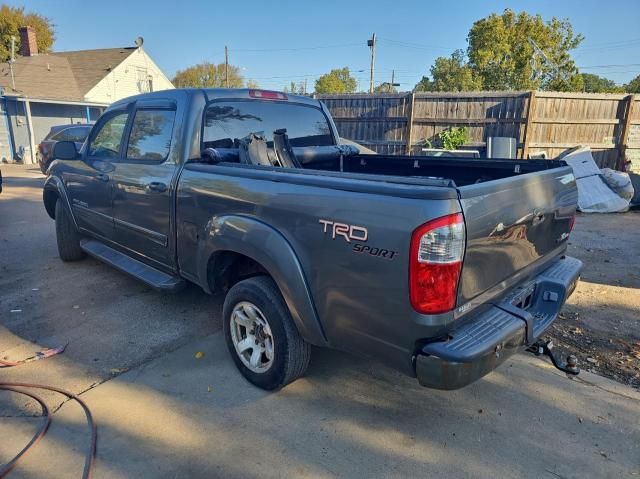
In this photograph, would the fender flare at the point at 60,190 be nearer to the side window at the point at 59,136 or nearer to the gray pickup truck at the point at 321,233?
the gray pickup truck at the point at 321,233

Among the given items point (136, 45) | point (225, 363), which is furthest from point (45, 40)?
point (225, 363)

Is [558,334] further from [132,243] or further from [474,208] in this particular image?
[132,243]

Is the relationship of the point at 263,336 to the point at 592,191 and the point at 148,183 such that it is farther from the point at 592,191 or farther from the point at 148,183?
the point at 592,191

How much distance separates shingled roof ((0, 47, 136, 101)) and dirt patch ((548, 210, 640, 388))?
23.4 m

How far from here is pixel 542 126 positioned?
36.3ft

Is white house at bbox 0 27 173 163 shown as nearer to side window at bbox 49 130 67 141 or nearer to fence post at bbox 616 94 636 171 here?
side window at bbox 49 130 67 141

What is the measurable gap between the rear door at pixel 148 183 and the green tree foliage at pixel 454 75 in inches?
1261

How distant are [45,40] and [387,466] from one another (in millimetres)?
47084

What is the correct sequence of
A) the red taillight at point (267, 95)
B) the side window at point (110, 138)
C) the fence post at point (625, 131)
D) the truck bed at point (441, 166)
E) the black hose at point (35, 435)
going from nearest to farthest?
1. the black hose at point (35, 435)
2. the truck bed at point (441, 166)
3. the red taillight at point (267, 95)
4. the side window at point (110, 138)
5. the fence post at point (625, 131)

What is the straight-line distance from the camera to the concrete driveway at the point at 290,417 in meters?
2.41

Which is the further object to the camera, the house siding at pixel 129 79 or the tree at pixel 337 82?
the tree at pixel 337 82

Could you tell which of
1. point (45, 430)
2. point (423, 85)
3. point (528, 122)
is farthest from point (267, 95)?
point (423, 85)

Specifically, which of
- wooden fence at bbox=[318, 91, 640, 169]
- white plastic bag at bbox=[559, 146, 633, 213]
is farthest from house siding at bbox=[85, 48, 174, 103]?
white plastic bag at bbox=[559, 146, 633, 213]

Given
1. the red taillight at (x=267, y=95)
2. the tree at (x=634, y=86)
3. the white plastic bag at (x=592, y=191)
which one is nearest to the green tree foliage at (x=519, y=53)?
the tree at (x=634, y=86)
